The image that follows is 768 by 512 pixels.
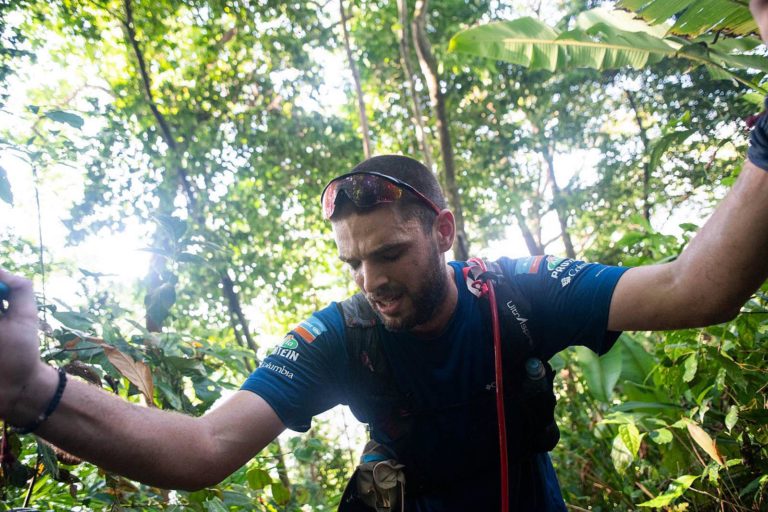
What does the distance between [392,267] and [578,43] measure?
7.18 feet

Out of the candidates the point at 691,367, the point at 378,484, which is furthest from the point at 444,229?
the point at 691,367

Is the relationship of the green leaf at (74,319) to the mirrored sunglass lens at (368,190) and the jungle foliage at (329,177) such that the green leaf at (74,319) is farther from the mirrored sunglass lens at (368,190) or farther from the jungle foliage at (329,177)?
the mirrored sunglass lens at (368,190)

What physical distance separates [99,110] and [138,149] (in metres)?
0.68

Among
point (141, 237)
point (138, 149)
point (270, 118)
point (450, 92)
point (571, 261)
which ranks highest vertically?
point (450, 92)

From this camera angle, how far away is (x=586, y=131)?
9945 mm

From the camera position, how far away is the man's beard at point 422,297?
73.9 inches

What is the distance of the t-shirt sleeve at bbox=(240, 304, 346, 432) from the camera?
1.67 metres

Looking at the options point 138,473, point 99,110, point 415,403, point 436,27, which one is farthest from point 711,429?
point 436,27

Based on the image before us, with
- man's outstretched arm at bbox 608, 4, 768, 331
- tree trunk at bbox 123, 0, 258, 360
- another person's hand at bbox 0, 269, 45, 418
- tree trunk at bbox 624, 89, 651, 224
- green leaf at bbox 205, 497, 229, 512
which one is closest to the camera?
another person's hand at bbox 0, 269, 45, 418

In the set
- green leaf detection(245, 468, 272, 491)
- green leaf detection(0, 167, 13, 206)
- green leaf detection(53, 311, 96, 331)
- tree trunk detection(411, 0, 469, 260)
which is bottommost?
green leaf detection(245, 468, 272, 491)

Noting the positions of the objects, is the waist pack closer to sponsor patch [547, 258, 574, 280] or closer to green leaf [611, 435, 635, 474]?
sponsor patch [547, 258, 574, 280]

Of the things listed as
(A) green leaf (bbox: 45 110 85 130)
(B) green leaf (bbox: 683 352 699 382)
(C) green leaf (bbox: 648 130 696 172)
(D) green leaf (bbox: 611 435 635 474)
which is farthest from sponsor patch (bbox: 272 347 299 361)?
(C) green leaf (bbox: 648 130 696 172)

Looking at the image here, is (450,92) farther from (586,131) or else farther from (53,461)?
(53,461)

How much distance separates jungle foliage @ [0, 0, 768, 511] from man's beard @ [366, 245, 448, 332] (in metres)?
0.77
